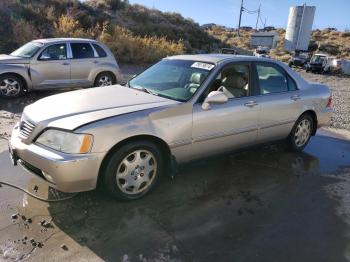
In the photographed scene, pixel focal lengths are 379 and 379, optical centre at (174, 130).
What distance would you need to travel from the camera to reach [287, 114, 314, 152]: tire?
243 inches

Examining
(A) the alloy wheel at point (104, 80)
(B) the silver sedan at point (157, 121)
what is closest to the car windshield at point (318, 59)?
(A) the alloy wheel at point (104, 80)

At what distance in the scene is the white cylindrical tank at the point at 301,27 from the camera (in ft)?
163

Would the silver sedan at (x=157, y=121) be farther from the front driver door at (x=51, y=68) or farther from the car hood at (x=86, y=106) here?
the front driver door at (x=51, y=68)

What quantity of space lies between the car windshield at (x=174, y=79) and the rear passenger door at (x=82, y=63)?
5.20 metres

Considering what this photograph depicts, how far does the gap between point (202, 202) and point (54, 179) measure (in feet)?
5.54

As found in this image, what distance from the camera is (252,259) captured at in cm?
341

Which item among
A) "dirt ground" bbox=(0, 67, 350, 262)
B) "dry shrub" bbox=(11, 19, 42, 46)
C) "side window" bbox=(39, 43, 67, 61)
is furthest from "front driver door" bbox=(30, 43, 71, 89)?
"dry shrub" bbox=(11, 19, 42, 46)

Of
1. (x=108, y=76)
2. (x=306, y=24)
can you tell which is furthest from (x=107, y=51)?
(x=306, y=24)

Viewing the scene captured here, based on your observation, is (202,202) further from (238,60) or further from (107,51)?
(107,51)

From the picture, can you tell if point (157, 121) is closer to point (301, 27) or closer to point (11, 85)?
point (11, 85)

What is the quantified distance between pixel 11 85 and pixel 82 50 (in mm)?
2134

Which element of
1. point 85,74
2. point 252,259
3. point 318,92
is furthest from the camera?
point 85,74

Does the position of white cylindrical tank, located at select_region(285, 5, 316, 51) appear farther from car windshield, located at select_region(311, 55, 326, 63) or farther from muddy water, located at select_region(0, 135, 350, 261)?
muddy water, located at select_region(0, 135, 350, 261)

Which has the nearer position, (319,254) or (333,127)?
(319,254)
